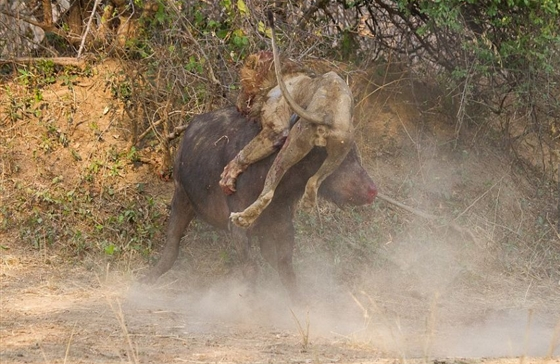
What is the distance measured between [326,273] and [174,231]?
A: 148cm

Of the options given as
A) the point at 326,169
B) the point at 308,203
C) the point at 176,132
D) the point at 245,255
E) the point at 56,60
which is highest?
the point at 56,60

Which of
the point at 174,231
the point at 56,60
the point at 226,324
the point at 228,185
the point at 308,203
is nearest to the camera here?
the point at 308,203

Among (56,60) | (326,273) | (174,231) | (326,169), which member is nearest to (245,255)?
(326,169)

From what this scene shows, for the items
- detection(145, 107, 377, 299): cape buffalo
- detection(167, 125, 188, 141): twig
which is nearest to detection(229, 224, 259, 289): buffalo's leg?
detection(145, 107, 377, 299): cape buffalo

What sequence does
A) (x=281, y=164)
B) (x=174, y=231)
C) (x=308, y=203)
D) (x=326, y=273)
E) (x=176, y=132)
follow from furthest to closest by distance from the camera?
1. (x=176, y=132)
2. (x=326, y=273)
3. (x=174, y=231)
4. (x=281, y=164)
5. (x=308, y=203)

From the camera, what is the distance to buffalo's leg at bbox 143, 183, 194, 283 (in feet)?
26.4

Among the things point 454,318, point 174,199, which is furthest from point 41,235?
point 454,318

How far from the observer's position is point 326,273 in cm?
863

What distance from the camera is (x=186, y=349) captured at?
19.3 feet

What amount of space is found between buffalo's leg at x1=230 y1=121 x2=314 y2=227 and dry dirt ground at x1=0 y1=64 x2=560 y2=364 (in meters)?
0.81

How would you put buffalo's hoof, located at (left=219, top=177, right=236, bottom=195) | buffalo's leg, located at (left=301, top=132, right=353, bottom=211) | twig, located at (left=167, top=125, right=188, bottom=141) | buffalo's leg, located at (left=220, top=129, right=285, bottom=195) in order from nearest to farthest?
buffalo's leg, located at (left=301, top=132, right=353, bottom=211)
buffalo's leg, located at (left=220, top=129, right=285, bottom=195)
buffalo's hoof, located at (left=219, top=177, right=236, bottom=195)
twig, located at (left=167, top=125, right=188, bottom=141)

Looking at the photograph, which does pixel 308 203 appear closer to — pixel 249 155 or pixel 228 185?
pixel 249 155

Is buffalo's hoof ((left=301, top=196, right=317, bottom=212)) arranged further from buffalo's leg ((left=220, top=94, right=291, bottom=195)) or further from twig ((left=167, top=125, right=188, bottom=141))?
twig ((left=167, top=125, right=188, bottom=141))

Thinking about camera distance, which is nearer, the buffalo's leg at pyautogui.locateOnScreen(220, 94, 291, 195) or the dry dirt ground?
the dry dirt ground
